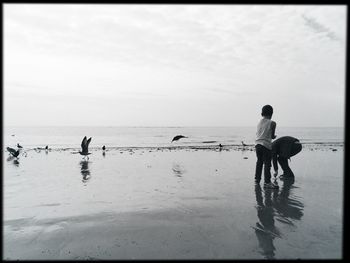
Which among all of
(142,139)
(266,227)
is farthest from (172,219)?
(142,139)

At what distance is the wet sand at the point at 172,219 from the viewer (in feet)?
13.6

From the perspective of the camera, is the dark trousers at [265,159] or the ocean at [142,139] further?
the ocean at [142,139]

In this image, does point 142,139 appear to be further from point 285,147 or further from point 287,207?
point 287,207

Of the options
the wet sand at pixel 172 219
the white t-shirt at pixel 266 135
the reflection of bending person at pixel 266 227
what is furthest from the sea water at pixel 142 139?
the reflection of bending person at pixel 266 227

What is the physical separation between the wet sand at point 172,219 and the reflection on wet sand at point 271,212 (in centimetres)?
2

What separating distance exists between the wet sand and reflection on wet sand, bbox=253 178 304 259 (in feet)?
0.05

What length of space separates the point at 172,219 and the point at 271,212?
1.96m

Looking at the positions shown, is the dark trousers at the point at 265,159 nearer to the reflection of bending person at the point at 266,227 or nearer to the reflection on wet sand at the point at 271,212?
the reflection on wet sand at the point at 271,212

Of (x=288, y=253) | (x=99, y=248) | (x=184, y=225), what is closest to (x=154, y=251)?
(x=99, y=248)

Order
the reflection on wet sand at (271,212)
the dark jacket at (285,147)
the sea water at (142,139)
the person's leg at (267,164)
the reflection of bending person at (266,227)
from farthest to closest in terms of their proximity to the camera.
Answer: the sea water at (142,139)
the dark jacket at (285,147)
the person's leg at (267,164)
the reflection on wet sand at (271,212)
the reflection of bending person at (266,227)

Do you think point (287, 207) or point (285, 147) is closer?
point (287, 207)

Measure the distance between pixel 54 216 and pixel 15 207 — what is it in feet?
4.33

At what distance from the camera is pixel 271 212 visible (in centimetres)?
598

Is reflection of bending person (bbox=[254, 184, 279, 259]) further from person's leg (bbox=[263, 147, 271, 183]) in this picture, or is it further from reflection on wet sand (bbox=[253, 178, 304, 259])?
person's leg (bbox=[263, 147, 271, 183])
